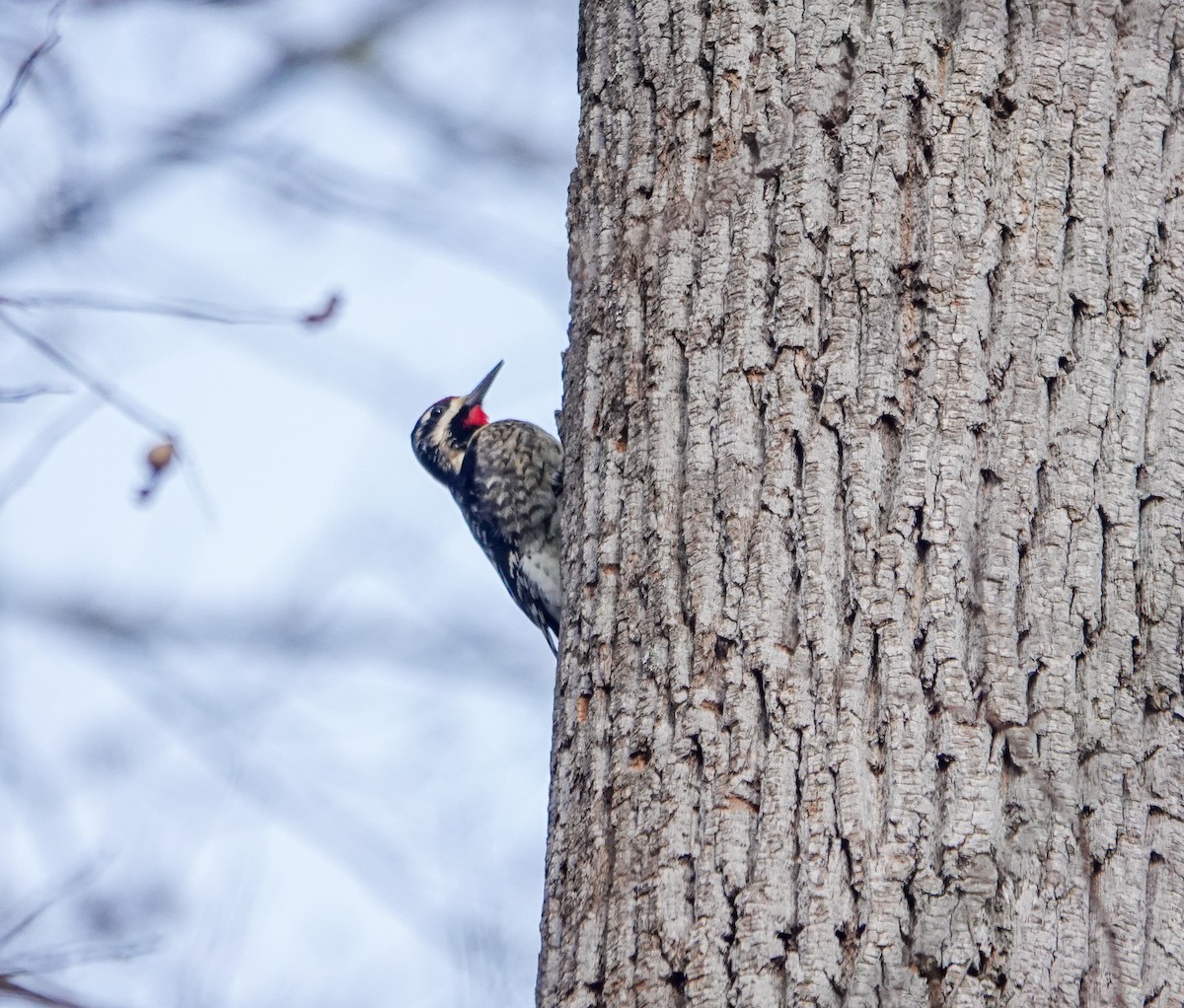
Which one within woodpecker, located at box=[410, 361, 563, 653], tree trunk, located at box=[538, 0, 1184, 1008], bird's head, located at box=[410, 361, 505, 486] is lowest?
tree trunk, located at box=[538, 0, 1184, 1008]

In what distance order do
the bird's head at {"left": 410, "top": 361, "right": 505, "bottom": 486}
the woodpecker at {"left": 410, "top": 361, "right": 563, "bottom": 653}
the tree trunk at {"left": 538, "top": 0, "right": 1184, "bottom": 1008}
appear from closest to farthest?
the tree trunk at {"left": 538, "top": 0, "right": 1184, "bottom": 1008} < the woodpecker at {"left": 410, "top": 361, "right": 563, "bottom": 653} < the bird's head at {"left": 410, "top": 361, "right": 505, "bottom": 486}

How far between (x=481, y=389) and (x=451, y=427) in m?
0.19

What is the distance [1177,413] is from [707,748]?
909mm

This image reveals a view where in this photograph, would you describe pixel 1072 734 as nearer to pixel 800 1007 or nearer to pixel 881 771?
pixel 881 771

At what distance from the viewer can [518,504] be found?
489 centimetres

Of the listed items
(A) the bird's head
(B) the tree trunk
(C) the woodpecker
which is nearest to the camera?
(B) the tree trunk

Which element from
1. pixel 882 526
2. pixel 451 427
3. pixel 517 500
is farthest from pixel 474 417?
pixel 882 526

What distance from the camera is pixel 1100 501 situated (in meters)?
2.18

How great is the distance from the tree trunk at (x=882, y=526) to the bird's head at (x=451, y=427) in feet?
9.38

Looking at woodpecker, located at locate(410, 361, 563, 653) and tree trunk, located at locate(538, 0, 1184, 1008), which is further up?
woodpecker, located at locate(410, 361, 563, 653)

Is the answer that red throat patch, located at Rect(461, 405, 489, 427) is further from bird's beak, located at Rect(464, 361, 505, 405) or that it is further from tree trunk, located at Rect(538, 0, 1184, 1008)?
tree trunk, located at Rect(538, 0, 1184, 1008)

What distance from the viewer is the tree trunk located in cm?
198

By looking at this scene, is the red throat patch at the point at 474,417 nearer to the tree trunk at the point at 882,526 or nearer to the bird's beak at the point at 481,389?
the bird's beak at the point at 481,389

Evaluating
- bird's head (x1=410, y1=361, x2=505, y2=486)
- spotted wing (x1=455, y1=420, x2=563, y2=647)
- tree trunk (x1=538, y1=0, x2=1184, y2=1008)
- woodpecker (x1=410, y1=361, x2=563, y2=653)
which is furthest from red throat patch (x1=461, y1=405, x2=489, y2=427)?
tree trunk (x1=538, y1=0, x2=1184, y2=1008)
